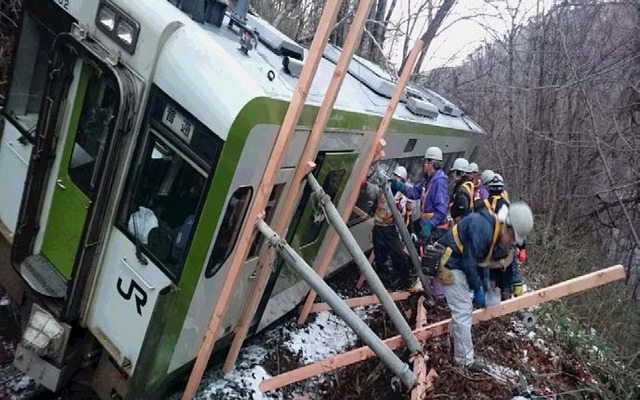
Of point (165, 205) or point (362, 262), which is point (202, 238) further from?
point (362, 262)

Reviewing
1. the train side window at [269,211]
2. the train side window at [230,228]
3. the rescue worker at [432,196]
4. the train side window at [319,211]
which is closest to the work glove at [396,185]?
the rescue worker at [432,196]

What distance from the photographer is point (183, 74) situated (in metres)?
3.38

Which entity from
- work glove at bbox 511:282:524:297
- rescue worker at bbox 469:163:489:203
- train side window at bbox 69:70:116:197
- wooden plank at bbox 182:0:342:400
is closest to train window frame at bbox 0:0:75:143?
train side window at bbox 69:70:116:197

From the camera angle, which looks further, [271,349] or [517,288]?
[517,288]

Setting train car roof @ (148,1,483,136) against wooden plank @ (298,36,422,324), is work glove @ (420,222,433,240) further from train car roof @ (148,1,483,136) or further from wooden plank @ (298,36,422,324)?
train car roof @ (148,1,483,136)

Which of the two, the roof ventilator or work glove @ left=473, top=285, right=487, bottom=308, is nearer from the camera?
work glove @ left=473, top=285, right=487, bottom=308

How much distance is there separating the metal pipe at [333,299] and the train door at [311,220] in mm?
777

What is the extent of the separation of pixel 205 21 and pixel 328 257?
2.72 m

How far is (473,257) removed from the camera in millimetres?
5023

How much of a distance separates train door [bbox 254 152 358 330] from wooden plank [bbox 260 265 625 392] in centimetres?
64

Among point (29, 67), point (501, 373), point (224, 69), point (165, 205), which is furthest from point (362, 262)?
point (29, 67)

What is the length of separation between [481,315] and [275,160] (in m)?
2.84

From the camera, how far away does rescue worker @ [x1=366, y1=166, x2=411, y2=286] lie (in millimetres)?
7141

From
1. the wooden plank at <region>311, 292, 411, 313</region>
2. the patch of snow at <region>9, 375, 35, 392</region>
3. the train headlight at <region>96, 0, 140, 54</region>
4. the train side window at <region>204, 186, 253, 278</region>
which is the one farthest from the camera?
the wooden plank at <region>311, 292, 411, 313</region>
